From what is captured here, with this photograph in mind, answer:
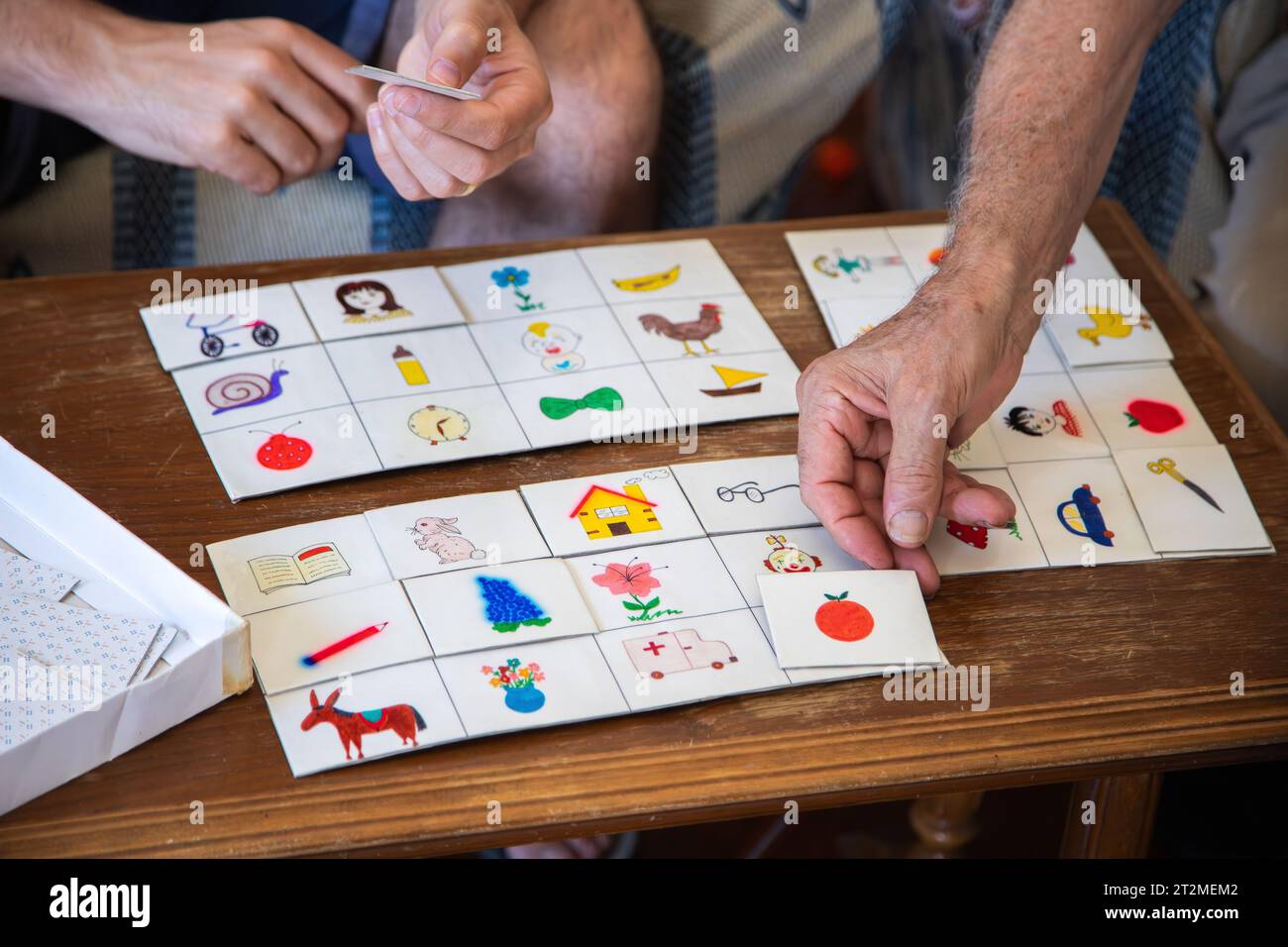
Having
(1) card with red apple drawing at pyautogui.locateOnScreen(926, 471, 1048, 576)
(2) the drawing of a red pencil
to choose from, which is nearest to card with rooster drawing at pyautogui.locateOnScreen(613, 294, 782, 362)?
(1) card with red apple drawing at pyautogui.locateOnScreen(926, 471, 1048, 576)

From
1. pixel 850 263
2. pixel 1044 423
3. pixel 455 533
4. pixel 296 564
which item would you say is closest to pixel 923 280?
pixel 850 263

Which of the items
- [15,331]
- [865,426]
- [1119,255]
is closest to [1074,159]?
[1119,255]

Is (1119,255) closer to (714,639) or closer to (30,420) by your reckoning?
(714,639)

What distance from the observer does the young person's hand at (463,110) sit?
945mm

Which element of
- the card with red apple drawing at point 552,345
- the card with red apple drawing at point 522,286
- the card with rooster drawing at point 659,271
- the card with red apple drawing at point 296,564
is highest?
the card with rooster drawing at point 659,271

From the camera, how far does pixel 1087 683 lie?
795 millimetres

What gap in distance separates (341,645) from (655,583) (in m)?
0.21

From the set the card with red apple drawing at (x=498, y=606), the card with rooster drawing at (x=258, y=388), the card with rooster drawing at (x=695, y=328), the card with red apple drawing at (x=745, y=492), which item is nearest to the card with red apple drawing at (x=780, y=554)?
the card with red apple drawing at (x=745, y=492)

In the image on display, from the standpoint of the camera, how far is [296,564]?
2.65 feet

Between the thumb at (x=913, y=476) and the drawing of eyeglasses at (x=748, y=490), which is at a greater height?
the thumb at (x=913, y=476)

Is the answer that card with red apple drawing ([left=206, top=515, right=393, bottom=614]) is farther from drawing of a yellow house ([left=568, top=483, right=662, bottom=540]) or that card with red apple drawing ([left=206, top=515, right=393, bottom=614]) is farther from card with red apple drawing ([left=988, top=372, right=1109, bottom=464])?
card with red apple drawing ([left=988, top=372, right=1109, bottom=464])

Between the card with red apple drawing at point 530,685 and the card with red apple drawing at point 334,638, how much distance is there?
3cm

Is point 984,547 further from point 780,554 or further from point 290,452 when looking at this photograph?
point 290,452

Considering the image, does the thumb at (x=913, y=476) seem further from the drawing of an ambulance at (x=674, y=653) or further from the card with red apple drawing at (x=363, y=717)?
the card with red apple drawing at (x=363, y=717)
